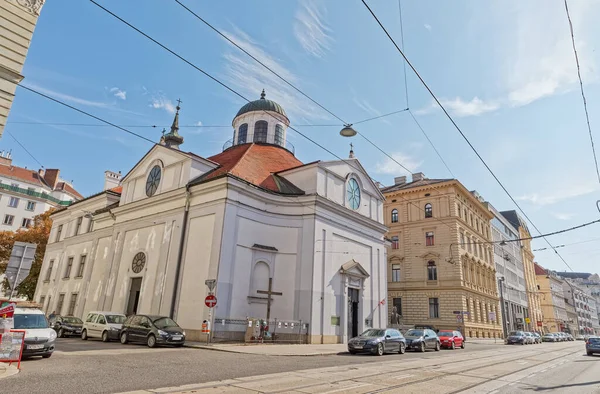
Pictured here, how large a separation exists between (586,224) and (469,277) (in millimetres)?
31155

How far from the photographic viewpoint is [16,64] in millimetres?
12969

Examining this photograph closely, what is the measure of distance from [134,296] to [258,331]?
9.88 meters

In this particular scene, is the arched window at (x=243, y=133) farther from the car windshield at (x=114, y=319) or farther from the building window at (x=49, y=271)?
the building window at (x=49, y=271)

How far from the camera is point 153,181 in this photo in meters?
27.7

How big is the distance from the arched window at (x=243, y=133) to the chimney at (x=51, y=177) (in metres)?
42.4

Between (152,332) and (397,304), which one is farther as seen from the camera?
(397,304)

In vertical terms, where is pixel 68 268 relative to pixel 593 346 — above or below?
above

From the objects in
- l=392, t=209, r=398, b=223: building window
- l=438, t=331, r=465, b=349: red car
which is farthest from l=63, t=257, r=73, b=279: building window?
l=392, t=209, r=398, b=223: building window

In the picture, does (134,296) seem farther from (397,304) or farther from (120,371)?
(397,304)

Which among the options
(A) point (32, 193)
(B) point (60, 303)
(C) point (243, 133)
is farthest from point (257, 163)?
(A) point (32, 193)

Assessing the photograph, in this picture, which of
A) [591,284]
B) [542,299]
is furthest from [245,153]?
[591,284]

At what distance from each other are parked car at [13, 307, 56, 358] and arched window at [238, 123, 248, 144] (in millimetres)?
23849

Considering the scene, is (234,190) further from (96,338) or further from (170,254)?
(96,338)

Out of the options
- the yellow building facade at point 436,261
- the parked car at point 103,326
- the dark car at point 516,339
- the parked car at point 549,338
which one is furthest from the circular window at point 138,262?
the parked car at point 549,338
